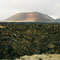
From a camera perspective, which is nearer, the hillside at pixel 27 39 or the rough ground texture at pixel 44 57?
the rough ground texture at pixel 44 57

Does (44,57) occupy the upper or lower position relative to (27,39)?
lower

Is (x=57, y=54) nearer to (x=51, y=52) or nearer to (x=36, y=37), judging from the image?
(x=51, y=52)

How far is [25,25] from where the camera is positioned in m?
10.5

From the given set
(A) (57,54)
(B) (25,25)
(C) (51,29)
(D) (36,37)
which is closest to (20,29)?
(B) (25,25)

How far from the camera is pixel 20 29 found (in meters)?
10.6

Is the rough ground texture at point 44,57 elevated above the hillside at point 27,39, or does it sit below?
below

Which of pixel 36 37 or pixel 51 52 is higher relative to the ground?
pixel 36 37

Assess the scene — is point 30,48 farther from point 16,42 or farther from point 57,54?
point 57,54

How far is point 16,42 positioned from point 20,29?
0.83 m

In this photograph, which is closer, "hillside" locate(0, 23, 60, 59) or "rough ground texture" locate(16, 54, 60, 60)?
"rough ground texture" locate(16, 54, 60, 60)

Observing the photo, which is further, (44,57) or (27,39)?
(27,39)

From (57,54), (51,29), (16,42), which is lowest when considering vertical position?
(57,54)

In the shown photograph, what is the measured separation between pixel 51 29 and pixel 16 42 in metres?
2.32

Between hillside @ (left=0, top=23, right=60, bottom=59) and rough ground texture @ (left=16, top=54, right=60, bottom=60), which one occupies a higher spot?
hillside @ (left=0, top=23, right=60, bottom=59)
